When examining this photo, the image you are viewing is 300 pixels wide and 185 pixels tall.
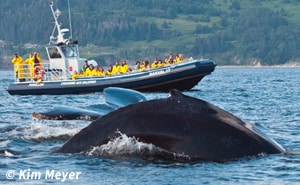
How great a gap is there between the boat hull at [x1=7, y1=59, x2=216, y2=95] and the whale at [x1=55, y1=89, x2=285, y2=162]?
32738 mm

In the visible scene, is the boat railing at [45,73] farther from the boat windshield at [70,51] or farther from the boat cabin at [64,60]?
the boat windshield at [70,51]

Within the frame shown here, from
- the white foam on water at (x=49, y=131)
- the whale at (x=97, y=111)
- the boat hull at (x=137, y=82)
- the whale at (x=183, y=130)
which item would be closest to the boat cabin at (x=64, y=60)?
the boat hull at (x=137, y=82)

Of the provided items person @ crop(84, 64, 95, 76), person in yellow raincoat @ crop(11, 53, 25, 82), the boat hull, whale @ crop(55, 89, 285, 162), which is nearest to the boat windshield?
person @ crop(84, 64, 95, 76)

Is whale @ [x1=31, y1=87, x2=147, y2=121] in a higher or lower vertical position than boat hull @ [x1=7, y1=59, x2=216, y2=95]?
higher

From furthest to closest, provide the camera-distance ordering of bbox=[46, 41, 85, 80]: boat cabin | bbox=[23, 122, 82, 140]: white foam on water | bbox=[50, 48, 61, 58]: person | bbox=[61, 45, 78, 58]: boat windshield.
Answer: bbox=[61, 45, 78, 58]: boat windshield, bbox=[50, 48, 61, 58]: person, bbox=[46, 41, 85, 80]: boat cabin, bbox=[23, 122, 82, 140]: white foam on water

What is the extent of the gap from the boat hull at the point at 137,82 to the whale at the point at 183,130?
3274cm

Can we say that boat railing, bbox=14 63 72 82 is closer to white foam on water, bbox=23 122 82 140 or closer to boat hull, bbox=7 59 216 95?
boat hull, bbox=7 59 216 95

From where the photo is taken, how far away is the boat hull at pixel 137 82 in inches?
1783

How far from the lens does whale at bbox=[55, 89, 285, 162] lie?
11.9m

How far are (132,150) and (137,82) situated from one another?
3244 centimetres

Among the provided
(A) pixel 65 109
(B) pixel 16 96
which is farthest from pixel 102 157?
(B) pixel 16 96

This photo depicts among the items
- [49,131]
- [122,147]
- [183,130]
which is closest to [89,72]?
[49,131]

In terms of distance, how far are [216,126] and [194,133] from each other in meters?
0.35

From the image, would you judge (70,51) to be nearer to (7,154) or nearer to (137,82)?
(137,82)
